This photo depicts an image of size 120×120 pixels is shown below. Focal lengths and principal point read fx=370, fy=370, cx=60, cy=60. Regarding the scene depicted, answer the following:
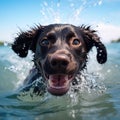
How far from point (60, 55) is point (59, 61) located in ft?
0.32

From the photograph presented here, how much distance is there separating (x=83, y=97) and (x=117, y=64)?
703 centimetres

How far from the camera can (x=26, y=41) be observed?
805 centimetres

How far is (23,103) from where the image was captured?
24.6 ft

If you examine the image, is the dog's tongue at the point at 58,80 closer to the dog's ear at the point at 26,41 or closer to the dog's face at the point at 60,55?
the dog's face at the point at 60,55

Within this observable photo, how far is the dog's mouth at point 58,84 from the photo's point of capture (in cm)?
594

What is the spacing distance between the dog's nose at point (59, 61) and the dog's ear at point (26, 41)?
2.23 metres

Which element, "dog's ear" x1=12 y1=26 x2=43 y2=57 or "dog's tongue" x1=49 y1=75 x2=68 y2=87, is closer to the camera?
"dog's tongue" x1=49 y1=75 x2=68 y2=87

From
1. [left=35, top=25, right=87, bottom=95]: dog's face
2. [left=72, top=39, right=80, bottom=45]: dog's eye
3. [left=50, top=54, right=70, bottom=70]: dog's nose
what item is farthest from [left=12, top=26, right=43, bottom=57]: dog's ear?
[left=50, top=54, right=70, bottom=70]: dog's nose

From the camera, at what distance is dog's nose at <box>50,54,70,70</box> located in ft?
18.1

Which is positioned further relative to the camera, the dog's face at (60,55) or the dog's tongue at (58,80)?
the dog's tongue at (58,80)

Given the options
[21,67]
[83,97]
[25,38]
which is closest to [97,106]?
[83,97]

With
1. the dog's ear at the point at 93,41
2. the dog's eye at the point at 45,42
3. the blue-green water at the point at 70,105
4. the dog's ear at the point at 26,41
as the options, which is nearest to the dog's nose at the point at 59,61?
the blue-green water at the point at 70,105

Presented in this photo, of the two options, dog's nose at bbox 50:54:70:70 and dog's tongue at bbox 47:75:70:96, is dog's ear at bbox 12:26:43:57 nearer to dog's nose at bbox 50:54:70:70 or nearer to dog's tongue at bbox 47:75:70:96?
dog's tongue at bbox 47:75:70:96

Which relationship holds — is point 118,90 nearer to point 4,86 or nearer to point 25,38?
point 25,38
